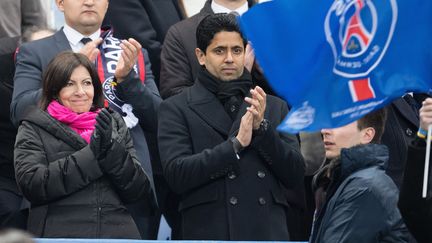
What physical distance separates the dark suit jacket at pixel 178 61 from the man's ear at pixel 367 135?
226 cm

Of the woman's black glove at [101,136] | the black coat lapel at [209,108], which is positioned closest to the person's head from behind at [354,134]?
the black coat lapel at [209,108]

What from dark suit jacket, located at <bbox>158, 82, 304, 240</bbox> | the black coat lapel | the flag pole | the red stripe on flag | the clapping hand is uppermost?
the red stripe on flag

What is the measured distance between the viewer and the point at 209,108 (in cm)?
921

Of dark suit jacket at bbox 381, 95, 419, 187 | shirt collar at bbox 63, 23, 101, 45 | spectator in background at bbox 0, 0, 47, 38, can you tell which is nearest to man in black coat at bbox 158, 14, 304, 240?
dark suit jacket at bbox 381, 95, 419, 187

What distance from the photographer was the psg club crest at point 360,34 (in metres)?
Result: 6.58

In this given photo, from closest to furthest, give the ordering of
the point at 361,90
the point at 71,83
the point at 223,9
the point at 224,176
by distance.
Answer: the point at 361,90 → the point at 224,176 → the point at 71,83 → the point at 223,9

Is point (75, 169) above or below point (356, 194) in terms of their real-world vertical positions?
below

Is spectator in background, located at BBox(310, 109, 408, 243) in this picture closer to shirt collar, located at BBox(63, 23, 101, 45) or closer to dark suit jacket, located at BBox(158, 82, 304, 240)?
dark suit jacket, located at BBox(158, 82, 304, 240)

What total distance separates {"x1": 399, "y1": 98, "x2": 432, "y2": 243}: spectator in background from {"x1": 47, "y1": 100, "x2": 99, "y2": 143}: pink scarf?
3011 millimetres

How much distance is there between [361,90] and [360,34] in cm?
28

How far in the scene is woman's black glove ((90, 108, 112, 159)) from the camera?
28.3ft

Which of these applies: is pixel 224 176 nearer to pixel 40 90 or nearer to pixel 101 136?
pixel 101 136

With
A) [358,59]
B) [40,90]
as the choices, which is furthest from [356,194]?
[40,90]

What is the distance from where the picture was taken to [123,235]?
8.70m
